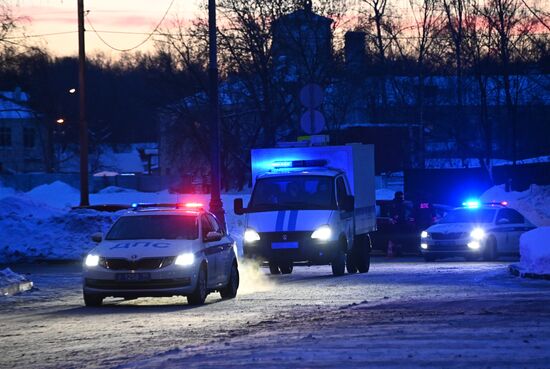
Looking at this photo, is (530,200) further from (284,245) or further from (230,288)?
(230,288)

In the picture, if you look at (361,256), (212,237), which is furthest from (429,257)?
(212,237)

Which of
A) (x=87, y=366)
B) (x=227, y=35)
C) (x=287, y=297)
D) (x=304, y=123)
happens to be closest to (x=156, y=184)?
(x=227, y=35)

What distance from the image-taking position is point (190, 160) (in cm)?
8244

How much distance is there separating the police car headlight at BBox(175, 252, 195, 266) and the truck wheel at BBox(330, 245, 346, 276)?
730 centimetres

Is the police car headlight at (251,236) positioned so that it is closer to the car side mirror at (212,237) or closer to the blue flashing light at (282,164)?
the blue flashing light at (282,164)

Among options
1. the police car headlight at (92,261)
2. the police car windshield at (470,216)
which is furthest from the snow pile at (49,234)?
the police car headlight at (92,261)

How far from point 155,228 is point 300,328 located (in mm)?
6283

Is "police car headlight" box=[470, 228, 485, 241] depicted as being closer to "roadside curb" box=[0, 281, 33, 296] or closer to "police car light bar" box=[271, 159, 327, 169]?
"police car light bar" box=[271, 159, 327, 169]

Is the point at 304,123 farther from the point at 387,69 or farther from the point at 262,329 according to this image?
the point at 387,69

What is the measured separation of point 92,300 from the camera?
19.1 m

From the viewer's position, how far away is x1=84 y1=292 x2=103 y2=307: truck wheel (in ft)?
62.2

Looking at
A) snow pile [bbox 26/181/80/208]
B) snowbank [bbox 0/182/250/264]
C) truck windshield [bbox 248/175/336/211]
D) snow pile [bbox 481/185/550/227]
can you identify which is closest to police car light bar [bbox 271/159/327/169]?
truck windshield [bbox 248/175/336/211]

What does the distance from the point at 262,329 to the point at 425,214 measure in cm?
2501

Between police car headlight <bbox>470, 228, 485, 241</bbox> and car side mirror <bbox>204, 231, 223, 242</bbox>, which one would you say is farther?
police car headlight <bbox>470, 228, 485, 241</bbox>
